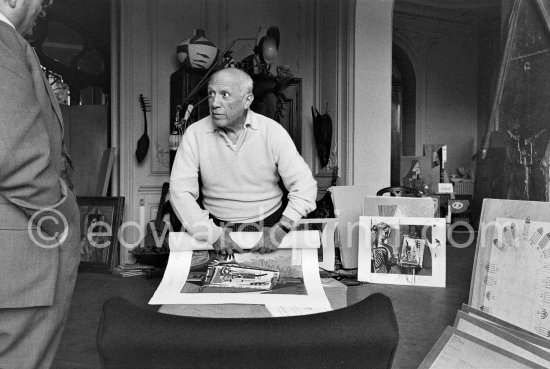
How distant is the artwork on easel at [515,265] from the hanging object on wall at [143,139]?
3.24 m

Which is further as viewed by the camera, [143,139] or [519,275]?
[143,139]

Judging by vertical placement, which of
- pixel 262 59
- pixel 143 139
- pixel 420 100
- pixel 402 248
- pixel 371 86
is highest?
pixel 420 100

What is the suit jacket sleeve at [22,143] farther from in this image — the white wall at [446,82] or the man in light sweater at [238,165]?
the white wall at [446,82]

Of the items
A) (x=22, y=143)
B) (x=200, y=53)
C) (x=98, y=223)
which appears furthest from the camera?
(x=200, y=53)

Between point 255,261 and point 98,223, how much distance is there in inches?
93.8

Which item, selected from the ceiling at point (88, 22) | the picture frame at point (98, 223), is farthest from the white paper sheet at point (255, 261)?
the ceiling at point (88, 22)

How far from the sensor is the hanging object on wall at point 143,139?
406 centimetres

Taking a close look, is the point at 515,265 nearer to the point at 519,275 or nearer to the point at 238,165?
the point at 519,275

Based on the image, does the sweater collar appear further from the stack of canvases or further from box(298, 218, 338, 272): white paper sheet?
the stack of canvases

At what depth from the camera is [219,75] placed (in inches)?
77.7

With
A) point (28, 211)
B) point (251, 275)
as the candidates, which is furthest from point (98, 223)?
point (28, 211)

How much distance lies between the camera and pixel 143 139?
407cm

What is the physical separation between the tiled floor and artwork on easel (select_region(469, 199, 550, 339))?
14 cm

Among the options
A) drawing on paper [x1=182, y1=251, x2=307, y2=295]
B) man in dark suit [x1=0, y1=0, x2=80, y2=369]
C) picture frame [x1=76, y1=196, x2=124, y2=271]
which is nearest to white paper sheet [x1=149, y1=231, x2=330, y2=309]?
drawing on paper [x1=182, y1=251, x2=307, y2=295]
